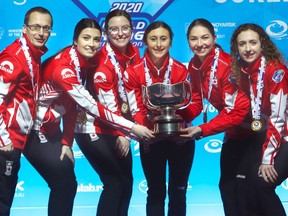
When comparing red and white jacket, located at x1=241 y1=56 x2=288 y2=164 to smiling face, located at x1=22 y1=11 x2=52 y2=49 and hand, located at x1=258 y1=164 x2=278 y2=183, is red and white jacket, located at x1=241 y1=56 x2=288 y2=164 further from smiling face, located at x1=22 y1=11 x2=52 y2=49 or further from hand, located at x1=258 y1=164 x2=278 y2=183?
smiling face, located at x1=22 y1=11 x2=52 y2=49

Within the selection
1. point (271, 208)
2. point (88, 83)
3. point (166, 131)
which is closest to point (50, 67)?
point (88, 83)

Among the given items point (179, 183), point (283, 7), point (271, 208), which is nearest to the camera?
point (271, 208)

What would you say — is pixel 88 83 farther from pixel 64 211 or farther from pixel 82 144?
pixel 64 211

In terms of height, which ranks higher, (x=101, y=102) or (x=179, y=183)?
(x=101, y=102)

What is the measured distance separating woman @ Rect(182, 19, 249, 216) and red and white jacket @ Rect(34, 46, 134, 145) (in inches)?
23.3

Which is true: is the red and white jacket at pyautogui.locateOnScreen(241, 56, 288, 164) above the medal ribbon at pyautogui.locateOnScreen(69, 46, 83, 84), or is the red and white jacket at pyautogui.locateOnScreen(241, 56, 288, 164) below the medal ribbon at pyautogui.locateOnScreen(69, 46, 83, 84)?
below

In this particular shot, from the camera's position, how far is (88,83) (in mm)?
5320

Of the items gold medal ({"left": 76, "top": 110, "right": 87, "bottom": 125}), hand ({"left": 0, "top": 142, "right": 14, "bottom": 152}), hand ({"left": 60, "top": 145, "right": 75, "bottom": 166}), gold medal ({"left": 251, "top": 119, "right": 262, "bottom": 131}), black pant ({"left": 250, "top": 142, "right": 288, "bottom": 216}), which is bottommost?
black pant ({"left": 250, "top": 142, "right": 288, "bottom": 216})

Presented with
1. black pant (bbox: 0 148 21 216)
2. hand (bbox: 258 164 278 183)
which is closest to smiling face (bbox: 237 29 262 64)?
hand (bbox: 258 164 278 183)

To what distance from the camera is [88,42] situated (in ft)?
17.0

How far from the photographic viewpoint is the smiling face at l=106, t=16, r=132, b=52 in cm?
530

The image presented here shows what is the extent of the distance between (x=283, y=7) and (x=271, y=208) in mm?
1768

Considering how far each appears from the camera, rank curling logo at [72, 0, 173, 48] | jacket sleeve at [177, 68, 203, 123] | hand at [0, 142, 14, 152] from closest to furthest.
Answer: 1. hand at [0, 142, 14, 152]
2. jacket sleeve at [177, 68, 203, 123]
3. curling logo at [72, 0, 173, 48]

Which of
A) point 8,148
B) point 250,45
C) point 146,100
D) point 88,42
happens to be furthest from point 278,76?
point 8,148
